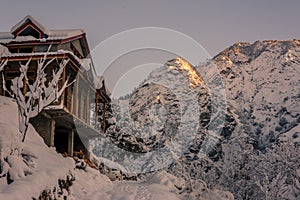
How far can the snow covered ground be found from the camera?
1147 centimetres

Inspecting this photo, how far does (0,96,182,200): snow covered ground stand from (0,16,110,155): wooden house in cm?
282

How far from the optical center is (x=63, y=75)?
69.5 feet

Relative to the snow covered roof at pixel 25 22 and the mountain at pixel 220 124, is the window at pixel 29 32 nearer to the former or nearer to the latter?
the snow covered roof at pixel 25 22

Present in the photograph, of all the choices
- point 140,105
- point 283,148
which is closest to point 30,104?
point 283,148

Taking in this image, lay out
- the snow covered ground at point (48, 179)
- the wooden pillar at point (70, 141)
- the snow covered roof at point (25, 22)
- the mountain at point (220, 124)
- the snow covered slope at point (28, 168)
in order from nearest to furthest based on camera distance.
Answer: the snow covered slope at point (28, 168) < the snow covered ground at point (48, 179) < the snow covered roof at point (25, 22) < the mountain at point (220, 124) < the wooden pillar at point (70, 141)

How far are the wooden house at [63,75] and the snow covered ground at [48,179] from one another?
9.24 ft

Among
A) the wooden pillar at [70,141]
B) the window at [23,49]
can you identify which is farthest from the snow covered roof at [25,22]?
the wooden pillar at [70,141]

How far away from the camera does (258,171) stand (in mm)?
27047

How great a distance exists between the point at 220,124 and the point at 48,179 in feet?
332

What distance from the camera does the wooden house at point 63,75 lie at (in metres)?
21.8

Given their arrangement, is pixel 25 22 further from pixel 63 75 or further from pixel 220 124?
pixel 220 124

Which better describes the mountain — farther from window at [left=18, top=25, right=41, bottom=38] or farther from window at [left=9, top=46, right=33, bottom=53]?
window at [left=18, top=25, right=41, bottom=38]

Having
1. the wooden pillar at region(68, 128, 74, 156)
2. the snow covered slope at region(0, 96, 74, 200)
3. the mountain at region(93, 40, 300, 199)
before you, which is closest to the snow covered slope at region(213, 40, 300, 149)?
the mountain at region(93, 40, 300, 199)

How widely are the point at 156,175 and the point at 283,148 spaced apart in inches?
611
